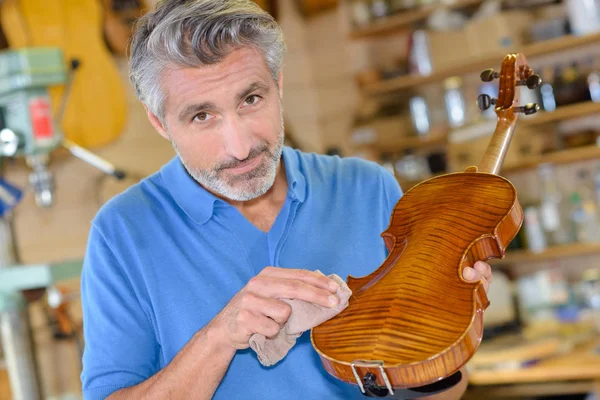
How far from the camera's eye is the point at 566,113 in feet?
10.2

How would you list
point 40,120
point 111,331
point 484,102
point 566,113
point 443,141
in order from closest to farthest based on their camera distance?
1. point 111,331
2. point 484,102
3. point 40,120
4. point 566,113
5. point 443,141

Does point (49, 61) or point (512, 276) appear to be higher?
point (49, 61)

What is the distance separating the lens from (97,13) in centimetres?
298

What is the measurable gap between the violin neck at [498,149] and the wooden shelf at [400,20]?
2308 millimetres

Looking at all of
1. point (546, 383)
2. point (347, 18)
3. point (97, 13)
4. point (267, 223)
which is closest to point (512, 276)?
point (546, 383)

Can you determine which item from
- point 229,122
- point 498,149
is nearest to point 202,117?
point 229,122

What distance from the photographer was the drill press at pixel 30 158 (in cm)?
190

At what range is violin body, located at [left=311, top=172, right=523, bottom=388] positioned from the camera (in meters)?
0.84

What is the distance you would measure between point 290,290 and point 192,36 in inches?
16.5

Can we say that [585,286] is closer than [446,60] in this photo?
Yes

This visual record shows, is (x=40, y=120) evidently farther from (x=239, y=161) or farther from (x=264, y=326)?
(x=264, y=326)

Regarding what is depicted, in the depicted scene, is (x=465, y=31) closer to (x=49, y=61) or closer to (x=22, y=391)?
(x=49, y=61)

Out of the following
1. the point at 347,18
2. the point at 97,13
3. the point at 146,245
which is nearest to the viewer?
the point at 146,245

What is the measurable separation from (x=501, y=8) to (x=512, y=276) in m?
1.13
